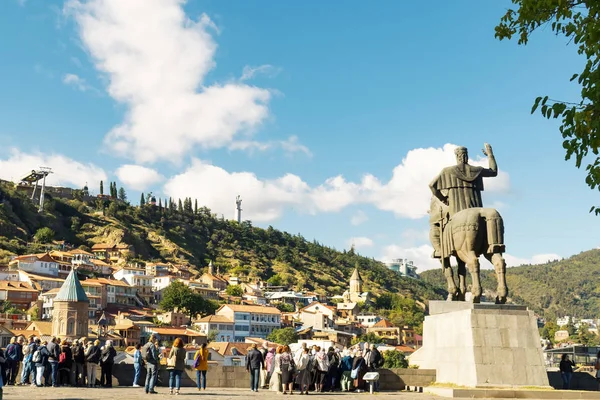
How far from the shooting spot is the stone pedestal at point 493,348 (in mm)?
13008

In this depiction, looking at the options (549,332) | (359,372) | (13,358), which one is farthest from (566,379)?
(549,332)

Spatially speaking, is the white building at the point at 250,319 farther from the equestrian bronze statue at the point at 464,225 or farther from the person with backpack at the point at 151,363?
the person with backpack at the point at 151,363

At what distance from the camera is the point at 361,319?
142m

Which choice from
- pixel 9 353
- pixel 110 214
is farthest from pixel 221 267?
pixel 9 353

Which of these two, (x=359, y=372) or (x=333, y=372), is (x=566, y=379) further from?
(x=333, y=372)

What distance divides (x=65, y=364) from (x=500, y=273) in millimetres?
10233

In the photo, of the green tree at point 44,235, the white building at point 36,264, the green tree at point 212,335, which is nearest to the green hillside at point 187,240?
the green tree at point 44,235

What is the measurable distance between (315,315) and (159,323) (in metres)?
33.0

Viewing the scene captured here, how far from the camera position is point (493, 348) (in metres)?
13.2

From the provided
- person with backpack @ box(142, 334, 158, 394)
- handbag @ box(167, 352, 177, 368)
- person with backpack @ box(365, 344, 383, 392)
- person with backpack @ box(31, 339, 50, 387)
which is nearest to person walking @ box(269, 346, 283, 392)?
person with backpack @ box(365, 344, 383, 392)

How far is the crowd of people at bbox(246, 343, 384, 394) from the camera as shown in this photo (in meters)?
14.7

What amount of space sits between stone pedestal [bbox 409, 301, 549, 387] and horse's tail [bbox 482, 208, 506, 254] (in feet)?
3.86

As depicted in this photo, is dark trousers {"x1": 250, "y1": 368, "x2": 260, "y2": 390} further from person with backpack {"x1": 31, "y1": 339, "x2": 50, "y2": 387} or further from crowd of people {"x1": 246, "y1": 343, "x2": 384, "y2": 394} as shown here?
person with backpack {"x1": 31, "y1": 339, "x2": 50, "y2": 387}

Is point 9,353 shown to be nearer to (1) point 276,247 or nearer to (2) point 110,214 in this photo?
(2) point 110,214
